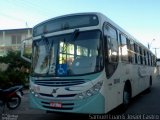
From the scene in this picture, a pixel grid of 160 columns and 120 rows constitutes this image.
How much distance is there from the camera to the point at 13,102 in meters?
10.8

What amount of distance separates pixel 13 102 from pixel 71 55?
458 centimetres

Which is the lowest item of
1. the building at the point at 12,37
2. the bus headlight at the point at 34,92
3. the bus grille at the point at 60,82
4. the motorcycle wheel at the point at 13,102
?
the motorcycle wheel at the point at 13,102

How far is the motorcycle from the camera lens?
1015 centimetres

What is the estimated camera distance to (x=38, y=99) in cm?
773

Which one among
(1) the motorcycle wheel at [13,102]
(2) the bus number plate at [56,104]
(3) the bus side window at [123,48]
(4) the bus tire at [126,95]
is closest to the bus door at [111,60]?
(3) the bus side window at [123,48]

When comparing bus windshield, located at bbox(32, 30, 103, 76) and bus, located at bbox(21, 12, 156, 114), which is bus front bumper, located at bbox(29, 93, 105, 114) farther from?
bus windshield, located at bbox(32, 30, 103, 76)

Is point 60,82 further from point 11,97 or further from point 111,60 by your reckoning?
point 11,97

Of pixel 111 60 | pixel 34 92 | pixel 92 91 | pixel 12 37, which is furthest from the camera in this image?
pixel 12 37

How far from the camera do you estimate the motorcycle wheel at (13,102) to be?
34.7 ft

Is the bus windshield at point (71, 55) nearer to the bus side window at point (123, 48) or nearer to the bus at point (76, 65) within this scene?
the bus at point (76, 65)

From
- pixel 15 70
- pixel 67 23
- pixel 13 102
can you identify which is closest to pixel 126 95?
pixel 67 23

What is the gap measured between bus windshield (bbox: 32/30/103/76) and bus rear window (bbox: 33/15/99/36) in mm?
266

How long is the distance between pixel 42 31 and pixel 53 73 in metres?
1.52

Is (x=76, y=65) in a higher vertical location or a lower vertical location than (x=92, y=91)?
higher
